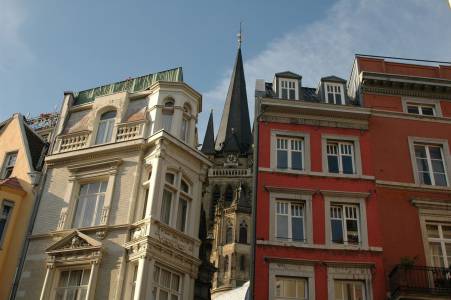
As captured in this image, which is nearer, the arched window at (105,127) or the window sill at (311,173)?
the window sill at (311,173)

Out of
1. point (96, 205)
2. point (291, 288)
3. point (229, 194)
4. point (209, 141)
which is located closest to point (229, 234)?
point (229, 194)

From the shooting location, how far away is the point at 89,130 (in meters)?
→ 23.3

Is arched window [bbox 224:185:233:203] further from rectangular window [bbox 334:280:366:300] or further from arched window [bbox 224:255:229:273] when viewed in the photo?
rectangular window [bbox 334:280:366:300]

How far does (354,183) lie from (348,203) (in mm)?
845

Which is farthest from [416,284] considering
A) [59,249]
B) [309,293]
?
[59,249]

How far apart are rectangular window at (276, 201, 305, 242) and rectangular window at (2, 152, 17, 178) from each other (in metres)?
11.2

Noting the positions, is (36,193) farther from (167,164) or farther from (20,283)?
(167,164)

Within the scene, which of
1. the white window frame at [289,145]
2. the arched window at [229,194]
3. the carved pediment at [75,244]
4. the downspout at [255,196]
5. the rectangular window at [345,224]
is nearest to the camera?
the carved pediment at [75,244]

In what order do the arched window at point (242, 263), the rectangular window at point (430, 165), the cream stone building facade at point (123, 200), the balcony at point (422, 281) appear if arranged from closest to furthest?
the balcony at point (422, 281)
the cream stone building facade at point (123, 200)
the rectangular window at point (430, 165)
the arched window at point (242, 263)

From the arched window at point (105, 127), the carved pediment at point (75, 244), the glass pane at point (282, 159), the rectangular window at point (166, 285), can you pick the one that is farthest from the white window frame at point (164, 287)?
the arched window at point (105, 127)

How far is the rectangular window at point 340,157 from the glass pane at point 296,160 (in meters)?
1.14

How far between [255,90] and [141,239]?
9.06 meters

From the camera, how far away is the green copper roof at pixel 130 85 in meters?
24.8

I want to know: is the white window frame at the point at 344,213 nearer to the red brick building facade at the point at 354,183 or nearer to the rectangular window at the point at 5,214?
the red brick building facade at the point at 354,183
